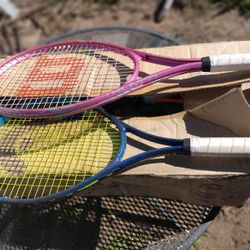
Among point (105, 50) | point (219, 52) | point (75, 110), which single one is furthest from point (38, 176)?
point (219, 52)

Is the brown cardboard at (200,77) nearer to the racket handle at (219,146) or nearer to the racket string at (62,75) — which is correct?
the racket string at (62,75)

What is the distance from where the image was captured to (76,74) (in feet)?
4.16

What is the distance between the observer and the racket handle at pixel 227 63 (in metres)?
1.12

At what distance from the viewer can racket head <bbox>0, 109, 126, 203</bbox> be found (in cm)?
109

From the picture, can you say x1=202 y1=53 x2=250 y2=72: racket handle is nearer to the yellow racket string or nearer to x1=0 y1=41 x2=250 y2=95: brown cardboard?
x1=0 y1=41 x2=250 y2=95: brown cardboard

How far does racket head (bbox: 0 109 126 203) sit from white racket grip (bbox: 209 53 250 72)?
289 millimetres

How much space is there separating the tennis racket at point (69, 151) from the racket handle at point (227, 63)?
0.20 meters

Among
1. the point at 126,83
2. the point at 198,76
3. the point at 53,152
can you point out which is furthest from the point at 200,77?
the point at 53,152

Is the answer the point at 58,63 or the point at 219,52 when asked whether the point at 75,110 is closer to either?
the point at 58,63

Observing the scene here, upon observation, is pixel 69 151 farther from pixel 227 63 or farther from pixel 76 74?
pixel 227 63

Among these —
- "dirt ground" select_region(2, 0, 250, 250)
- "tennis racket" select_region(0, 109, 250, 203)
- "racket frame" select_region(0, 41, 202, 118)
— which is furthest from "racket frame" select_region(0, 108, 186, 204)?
"dirt ground" select_region(2, 0, 250, 250)

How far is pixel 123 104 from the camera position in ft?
4.30

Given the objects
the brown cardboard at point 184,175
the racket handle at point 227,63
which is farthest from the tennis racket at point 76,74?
the brown cardboard at point 184,175

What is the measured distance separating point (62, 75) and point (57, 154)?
0.25m
